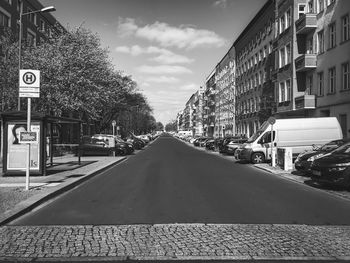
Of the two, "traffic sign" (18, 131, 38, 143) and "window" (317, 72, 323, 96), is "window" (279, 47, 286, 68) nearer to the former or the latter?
"window" (317, 72, 323, 96)

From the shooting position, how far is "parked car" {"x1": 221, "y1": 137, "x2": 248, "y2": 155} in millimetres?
35062

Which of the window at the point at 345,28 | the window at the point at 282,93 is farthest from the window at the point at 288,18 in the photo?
the window at the point at 345,28

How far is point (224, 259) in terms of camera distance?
541cm

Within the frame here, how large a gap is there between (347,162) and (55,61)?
2385cm

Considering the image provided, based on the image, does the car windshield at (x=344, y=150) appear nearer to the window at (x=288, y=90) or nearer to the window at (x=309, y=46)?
the window at (x=309, y=46)

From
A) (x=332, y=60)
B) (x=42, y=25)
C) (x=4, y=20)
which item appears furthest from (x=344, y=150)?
(x=42, y=25)

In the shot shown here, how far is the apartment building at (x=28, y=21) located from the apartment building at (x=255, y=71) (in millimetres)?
22786

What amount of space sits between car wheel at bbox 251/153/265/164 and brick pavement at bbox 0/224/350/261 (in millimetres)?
17790

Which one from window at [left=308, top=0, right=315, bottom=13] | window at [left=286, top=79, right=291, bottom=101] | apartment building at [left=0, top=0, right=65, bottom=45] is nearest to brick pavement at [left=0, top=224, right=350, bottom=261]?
apartment building at [left=0, top=0, right=65, bottom=45]

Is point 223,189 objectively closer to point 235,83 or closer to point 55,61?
point 55,61

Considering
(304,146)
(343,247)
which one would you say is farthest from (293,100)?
(343,247)

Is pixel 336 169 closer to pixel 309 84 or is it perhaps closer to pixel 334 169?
pixel 334 169

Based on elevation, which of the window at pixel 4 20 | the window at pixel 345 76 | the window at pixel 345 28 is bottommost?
the window at pixel 345 76

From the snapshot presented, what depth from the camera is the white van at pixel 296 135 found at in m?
23.9
